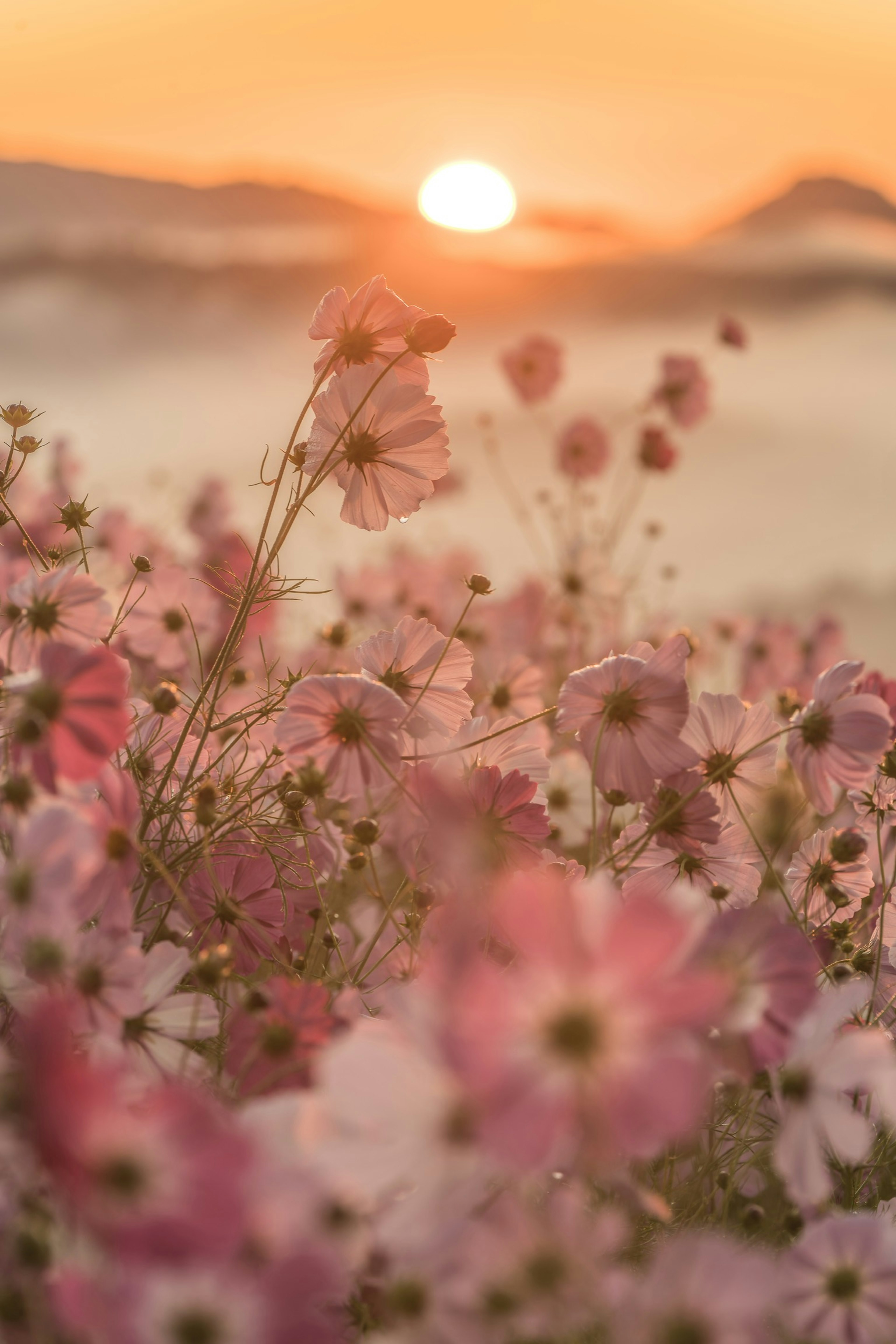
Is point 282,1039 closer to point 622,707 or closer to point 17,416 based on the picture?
point 622,707

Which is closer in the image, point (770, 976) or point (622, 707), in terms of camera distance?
point (770, 976)

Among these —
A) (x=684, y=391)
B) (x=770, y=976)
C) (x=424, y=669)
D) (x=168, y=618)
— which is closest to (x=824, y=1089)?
(x=770, y=976)

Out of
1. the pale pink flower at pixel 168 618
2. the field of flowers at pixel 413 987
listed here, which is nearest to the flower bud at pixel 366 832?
the field of flowers at pixel 413 987

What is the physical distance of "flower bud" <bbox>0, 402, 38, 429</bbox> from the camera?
0.58 meters

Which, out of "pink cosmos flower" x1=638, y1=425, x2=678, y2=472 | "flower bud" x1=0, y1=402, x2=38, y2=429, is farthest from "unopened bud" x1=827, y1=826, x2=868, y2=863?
"pink cosmos flower" x1=638, y1=425, x2=678, y2=472

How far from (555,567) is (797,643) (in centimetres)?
39

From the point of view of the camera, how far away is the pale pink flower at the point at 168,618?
0.84 metres

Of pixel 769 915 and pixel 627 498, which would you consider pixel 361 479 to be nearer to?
pixel 769 915

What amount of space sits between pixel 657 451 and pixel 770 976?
1.11 meters

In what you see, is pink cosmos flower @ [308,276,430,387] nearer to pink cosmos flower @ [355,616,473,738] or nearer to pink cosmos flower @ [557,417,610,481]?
pink cosmos flower @ [355,616,473,738]

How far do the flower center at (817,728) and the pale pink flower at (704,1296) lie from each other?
26 cm

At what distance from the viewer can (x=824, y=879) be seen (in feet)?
1.76

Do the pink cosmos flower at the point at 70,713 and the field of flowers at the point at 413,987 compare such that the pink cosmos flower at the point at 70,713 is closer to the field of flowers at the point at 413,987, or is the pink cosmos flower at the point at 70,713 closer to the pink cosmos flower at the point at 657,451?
the field of flowers at the point at 413,987

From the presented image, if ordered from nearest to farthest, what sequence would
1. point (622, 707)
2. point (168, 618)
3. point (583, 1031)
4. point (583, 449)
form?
point (583, 1031) < point (622, 707) < point (168, 618) < point (583, 449)
